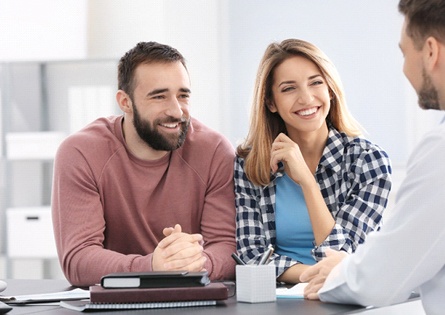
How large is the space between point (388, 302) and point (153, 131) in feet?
4.05

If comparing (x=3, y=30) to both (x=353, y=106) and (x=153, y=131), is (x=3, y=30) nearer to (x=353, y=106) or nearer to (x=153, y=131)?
(x=353, y=106)

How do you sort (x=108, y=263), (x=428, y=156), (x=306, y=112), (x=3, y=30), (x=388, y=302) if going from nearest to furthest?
(x=428, y=156) → (x=388, y=302) → (x=108, y=263) → (x=306, y=112) → (x=3, y=30)

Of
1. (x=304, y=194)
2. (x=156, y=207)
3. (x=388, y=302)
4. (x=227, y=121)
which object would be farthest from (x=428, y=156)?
(x=227, y=121)

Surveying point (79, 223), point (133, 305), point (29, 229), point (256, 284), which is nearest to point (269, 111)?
point (79, 223)

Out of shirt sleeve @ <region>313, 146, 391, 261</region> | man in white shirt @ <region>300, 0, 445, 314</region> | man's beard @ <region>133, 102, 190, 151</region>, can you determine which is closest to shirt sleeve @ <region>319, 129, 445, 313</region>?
man in white shirt @ <region>300, 0, 445, 314</region>

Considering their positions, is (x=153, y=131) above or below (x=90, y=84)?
below

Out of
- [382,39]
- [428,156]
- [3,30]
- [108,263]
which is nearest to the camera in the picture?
[428,156]

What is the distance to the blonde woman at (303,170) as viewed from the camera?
8.41ft

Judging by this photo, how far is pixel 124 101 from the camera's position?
2.94 metres

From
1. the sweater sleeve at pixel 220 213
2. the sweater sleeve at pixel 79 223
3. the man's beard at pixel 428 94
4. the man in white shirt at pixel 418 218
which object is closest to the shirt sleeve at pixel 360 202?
the sweater sleeve at pixel 220 213

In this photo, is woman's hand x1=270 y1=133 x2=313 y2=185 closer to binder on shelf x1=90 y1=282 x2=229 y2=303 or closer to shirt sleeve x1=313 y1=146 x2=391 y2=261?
shirt sleeve x1=313 y1=146 x2=391 y2=261

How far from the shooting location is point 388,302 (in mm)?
1756

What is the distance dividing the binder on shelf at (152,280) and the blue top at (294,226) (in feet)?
2.33

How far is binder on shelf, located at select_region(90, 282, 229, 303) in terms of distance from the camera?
1.92 meters
